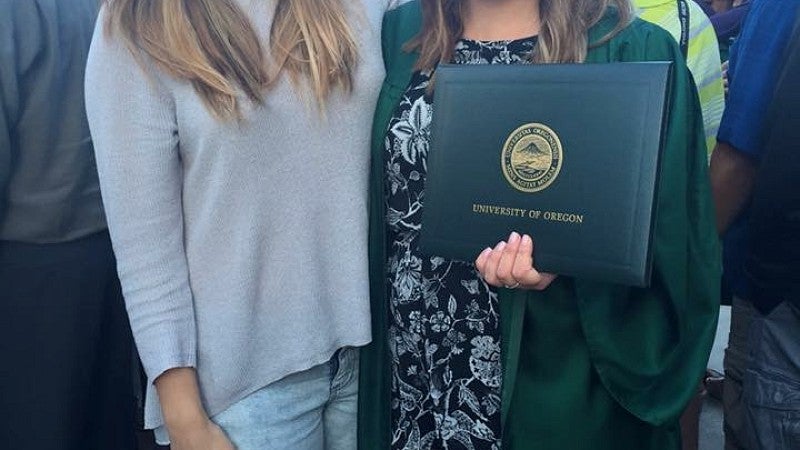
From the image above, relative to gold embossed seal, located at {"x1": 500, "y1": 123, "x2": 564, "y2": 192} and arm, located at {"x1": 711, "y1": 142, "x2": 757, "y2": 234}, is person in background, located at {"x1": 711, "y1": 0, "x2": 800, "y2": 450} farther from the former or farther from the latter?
gold embossed seal, located at {"x1": 500, "y1": 123, "x2": 564, "y2": 192}

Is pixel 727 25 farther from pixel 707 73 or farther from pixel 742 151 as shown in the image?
pixel 742 151

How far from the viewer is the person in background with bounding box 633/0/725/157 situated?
2156 millimetres

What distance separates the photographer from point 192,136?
4.41 ft

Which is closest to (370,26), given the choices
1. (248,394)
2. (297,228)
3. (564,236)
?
(297,228)

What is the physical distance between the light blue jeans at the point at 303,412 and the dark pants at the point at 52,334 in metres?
0.86

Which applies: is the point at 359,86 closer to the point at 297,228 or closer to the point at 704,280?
the point at 297,228

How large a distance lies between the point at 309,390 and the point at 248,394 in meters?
0.11

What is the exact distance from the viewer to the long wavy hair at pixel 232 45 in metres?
1.33

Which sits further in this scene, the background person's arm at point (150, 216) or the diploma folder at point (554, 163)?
the background person's arm at point (150, 216)

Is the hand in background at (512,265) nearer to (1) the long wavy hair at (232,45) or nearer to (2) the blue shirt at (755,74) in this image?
(1) the long wavy hair at (232,45)

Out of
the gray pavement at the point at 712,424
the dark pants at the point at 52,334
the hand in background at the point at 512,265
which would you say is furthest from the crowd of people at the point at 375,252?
the gray pavement at the point at 712,424

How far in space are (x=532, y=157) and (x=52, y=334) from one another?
55.2 inches

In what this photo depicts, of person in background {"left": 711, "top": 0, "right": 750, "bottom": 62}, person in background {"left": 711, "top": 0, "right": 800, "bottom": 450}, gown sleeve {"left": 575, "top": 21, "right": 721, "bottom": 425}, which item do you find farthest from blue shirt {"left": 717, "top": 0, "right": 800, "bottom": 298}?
person in background {"left": 711, "top": 0, "right": 750, "bottom": 62}

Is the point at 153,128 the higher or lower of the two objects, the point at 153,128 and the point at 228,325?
the higher
